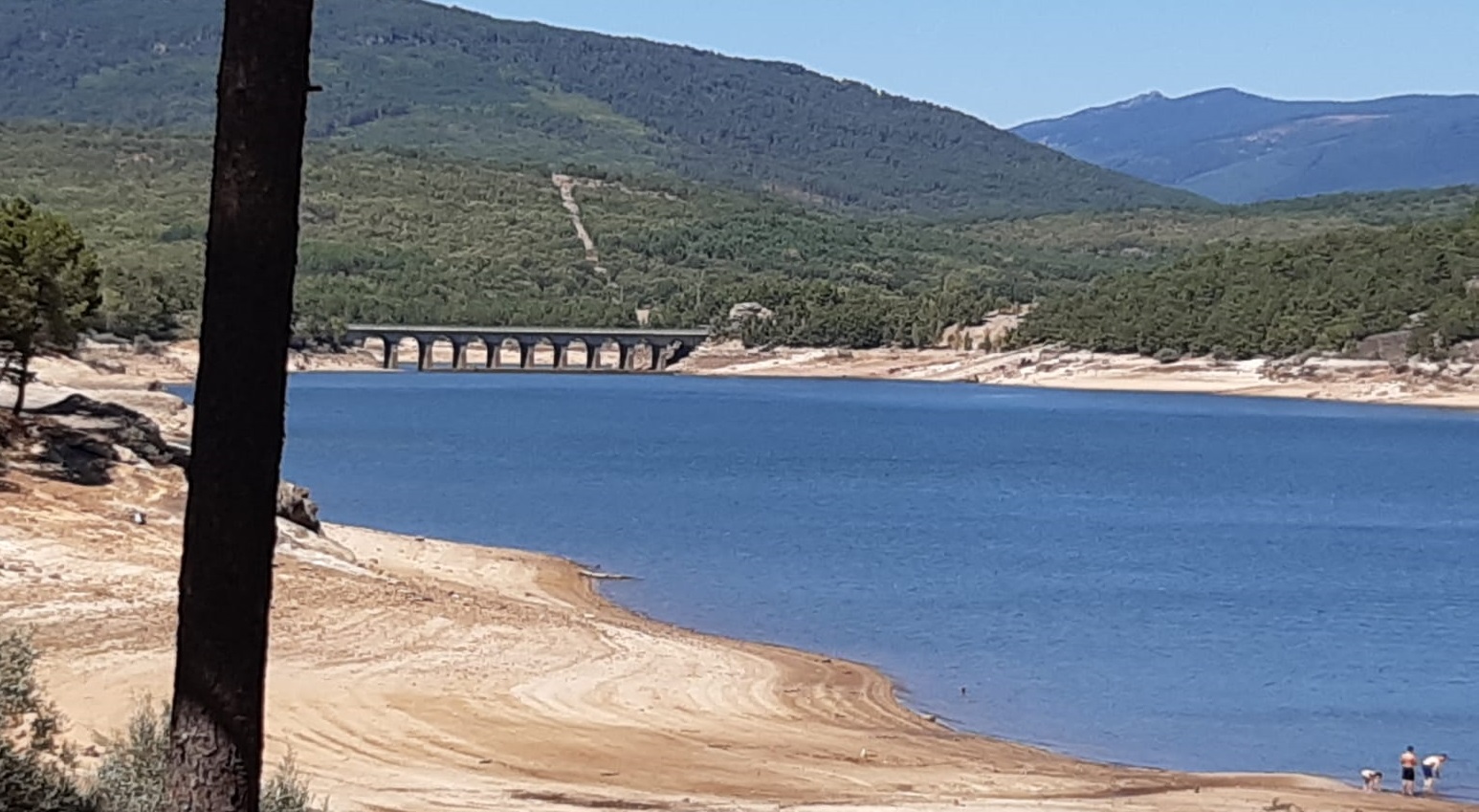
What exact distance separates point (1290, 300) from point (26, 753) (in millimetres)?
131631

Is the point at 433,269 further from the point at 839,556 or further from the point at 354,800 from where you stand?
the point at 354,800

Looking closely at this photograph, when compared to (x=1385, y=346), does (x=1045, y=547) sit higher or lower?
lower

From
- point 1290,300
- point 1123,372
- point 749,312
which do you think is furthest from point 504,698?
point 749,312

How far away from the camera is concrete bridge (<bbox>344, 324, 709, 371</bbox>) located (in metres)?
156

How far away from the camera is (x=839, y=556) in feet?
137

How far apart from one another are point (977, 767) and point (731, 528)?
95.0 feet

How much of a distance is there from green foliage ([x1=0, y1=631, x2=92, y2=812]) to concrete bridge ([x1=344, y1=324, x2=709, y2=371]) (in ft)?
470

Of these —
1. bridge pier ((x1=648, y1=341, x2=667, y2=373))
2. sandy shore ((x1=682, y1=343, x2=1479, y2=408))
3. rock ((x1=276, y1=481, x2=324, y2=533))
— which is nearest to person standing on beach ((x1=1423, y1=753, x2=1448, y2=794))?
rock ((x1=276, y1=481, x2=324, y2=533))

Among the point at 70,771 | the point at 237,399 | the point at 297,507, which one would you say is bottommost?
the point at 297,507

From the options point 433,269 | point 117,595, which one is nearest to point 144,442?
point 117,595

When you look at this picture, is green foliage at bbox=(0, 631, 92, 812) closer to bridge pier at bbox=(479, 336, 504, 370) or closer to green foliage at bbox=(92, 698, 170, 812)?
green foliage at bbox=(92, 698, 170, 812)

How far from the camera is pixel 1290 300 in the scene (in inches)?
5340

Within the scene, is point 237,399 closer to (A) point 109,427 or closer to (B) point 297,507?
(B) point 297,507

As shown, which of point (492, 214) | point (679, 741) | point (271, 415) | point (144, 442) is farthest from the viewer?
point (492, 214)
